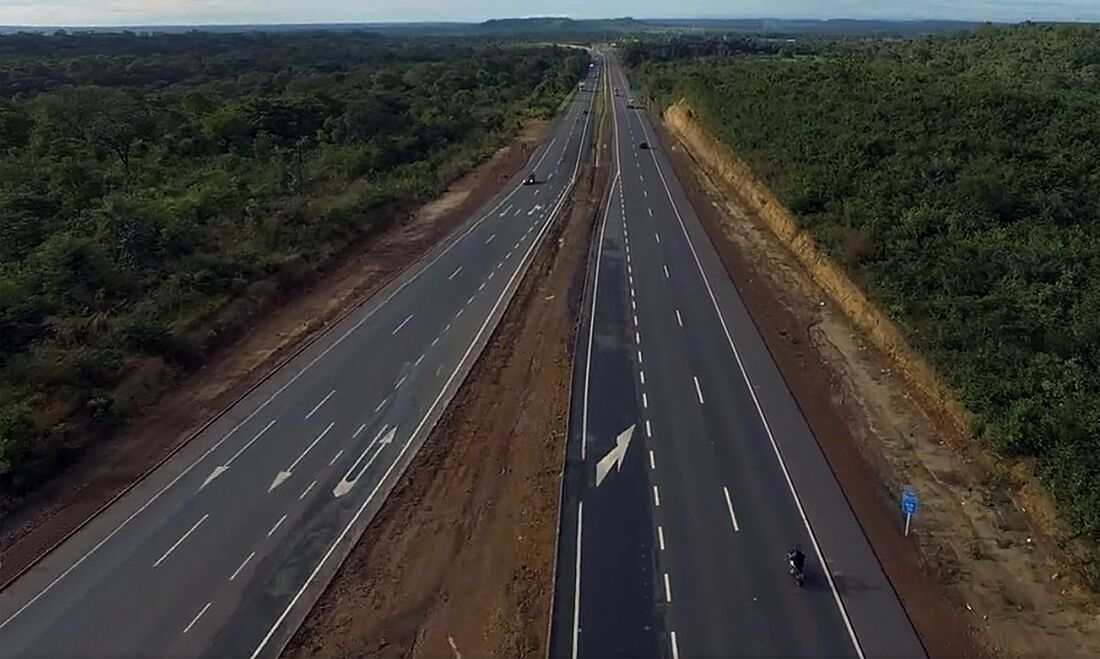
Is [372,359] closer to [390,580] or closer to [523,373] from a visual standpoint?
[523,373]

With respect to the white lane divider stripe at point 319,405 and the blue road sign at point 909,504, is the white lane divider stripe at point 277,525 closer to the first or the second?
the white lane divider stripe at point 319,405

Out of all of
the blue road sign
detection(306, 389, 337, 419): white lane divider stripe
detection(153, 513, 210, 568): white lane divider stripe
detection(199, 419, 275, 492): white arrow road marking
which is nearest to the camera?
detection(153, 513, 210, 568): white lane divider stripe

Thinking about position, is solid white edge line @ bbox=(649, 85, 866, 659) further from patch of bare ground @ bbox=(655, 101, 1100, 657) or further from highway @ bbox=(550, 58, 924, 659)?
patch of bare ground @ bbox=(655, 101, 1100, 657)

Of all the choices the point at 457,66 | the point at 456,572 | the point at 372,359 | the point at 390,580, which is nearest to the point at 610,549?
the point at 456,572

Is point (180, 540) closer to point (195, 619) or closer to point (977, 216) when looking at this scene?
point (195, 619)

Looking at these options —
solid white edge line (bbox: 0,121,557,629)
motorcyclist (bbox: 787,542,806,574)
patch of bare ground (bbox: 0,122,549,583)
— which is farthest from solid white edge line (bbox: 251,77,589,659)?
motorcyclist (bbox: 787,542,806,574)
